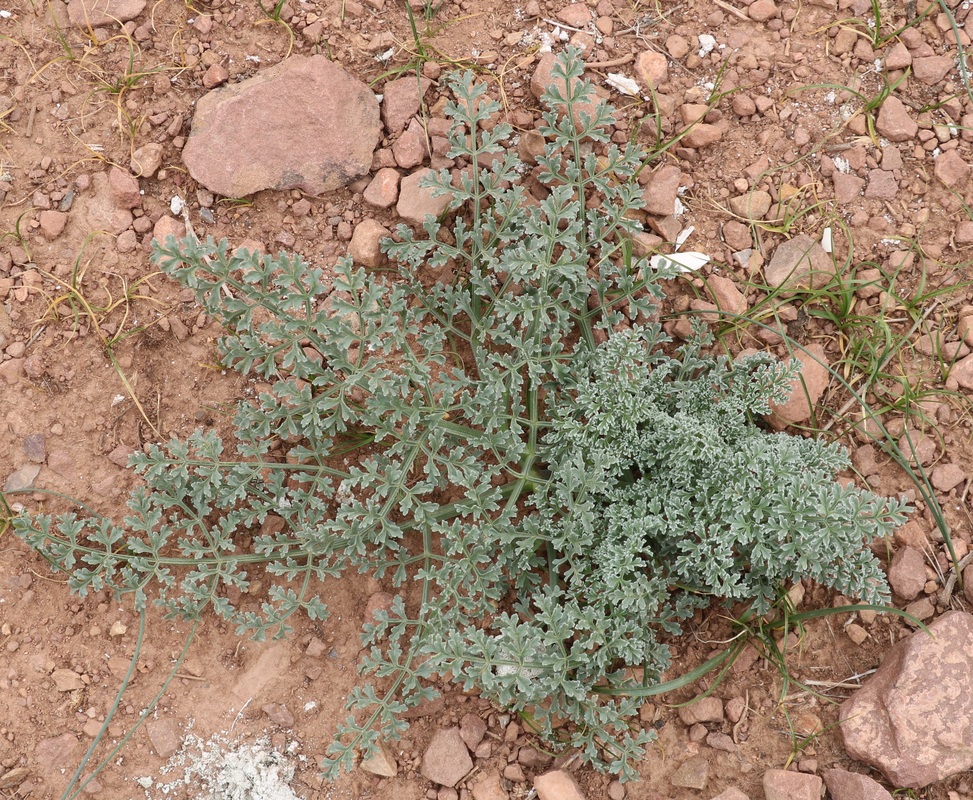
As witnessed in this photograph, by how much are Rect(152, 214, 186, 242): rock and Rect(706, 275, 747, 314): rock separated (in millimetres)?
2501

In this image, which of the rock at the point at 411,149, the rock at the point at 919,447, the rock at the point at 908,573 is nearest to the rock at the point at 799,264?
the rock at the point at 919,447

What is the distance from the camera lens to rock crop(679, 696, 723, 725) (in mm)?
3729

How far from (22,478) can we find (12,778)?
126 cm

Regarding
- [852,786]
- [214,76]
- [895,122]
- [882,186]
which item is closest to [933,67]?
[895,122]

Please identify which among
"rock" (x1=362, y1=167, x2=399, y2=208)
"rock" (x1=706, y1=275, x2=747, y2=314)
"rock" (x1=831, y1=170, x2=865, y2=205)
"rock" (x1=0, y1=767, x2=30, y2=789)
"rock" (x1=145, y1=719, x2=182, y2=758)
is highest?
"rock" (x1=831, y1=170, x2=865, y2=205)

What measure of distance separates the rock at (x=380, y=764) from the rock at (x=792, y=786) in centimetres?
155

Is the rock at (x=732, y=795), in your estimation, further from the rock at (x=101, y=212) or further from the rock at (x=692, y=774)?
the rock at (x=101, y=212)

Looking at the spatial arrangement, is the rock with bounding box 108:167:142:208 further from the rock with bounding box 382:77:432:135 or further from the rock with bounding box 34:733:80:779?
the rock with bounding box 34:733:80:779

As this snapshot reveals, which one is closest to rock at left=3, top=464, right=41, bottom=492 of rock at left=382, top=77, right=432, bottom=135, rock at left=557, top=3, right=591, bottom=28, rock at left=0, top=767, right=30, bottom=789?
rock at left=0, top=767, right=30, bottom=789

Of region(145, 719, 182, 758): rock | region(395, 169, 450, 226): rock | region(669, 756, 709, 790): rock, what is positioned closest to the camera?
region(669, 756, 709, 790): rock

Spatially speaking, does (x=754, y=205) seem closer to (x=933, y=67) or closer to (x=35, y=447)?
(x=933, y=67)

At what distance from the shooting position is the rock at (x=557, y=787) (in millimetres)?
3557

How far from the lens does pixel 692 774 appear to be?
3.65 m

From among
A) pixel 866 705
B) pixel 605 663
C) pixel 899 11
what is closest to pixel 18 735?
pixel 605 663
